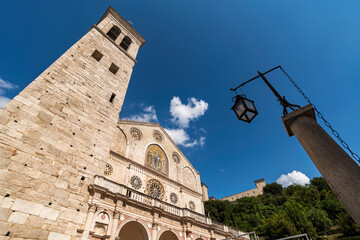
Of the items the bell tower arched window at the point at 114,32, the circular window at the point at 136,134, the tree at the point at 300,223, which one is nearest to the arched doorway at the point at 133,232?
the circular window at the point at 136,134

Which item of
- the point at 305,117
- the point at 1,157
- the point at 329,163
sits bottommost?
the point at 329,163

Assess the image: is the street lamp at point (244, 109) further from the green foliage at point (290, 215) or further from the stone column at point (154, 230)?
the green foliage at point (290, 215)

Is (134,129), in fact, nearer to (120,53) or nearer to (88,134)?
(120,53)

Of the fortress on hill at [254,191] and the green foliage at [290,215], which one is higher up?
the fortress on hill at [254,191]

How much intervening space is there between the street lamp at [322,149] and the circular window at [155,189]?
15.0m

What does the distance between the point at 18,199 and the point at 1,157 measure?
4.39 ft

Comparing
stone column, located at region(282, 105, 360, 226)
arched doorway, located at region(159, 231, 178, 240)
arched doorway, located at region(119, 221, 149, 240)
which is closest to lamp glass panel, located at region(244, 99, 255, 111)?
stone column, located at region(282, 105, 360, 226)

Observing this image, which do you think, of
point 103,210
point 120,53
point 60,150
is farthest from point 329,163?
point 120,53

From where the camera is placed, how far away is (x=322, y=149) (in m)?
2.36

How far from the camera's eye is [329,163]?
222 cm

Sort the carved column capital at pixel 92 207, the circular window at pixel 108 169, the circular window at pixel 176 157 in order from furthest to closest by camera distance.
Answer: the circular window at pixel 176 157, the circular window at pixel 108 169, the carved column capital at pixel 92 207

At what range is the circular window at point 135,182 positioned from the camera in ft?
50.1

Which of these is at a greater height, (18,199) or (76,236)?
(18,199)

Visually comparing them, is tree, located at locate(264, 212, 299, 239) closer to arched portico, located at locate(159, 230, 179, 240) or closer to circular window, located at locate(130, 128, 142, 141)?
arched portico, located at locate(159, 230, 179, 240)
